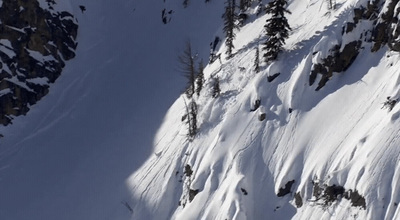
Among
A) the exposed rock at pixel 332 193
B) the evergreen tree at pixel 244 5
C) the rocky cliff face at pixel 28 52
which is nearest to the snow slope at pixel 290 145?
the exposed rock at pixel 332 193

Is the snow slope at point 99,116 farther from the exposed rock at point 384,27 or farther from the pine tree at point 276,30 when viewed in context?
the exposed rock at point 384,27

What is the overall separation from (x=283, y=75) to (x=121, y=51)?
109 feet

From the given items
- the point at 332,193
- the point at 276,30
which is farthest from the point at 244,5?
the point at 332,193

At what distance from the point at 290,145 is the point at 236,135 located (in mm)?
5188

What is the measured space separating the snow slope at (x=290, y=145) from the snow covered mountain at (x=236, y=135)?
4.1 inches

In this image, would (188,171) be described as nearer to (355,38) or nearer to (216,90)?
(216,90)

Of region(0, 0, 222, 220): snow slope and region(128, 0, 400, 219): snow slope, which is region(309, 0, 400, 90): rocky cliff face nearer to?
region(128, 0, 400, 219): snow slope

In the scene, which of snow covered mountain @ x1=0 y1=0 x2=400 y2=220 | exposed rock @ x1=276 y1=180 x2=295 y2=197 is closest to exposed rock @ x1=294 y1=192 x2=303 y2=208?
snow covered mountain @ x1=0 y1=0 x2=400 y2=220

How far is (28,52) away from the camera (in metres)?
66.5

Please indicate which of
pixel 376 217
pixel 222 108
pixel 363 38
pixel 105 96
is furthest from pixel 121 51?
pixel 376 217

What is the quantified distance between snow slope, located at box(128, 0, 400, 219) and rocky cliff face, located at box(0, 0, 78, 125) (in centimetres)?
2270

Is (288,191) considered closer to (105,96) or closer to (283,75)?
(283,75)

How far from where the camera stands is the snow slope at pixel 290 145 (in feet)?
116

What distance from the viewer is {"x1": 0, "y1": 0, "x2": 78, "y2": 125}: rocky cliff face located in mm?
63375
